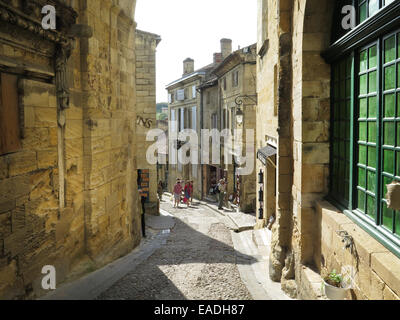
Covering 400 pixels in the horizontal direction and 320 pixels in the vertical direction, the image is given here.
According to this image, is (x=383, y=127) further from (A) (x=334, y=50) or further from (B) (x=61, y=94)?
(B) (x=61, y=94)

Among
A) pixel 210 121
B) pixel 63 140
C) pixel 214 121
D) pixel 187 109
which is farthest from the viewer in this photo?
pixel 187 109

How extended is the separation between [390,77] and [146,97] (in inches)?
471

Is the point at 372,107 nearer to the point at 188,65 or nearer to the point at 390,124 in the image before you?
the point at 390,124

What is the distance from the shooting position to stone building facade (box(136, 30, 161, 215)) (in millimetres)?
14336

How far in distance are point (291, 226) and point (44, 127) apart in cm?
390

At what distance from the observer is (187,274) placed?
6.83 metres

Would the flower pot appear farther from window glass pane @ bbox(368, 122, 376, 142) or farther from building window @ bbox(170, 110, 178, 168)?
building window @ bbox(170, 110, 178, 168)

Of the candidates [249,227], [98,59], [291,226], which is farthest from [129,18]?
[249,227]

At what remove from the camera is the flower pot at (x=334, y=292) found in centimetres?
373

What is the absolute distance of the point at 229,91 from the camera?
58.3 ft

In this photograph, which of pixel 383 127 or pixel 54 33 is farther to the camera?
pixel 54 33

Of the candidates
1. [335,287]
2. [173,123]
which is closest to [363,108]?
[335,287]

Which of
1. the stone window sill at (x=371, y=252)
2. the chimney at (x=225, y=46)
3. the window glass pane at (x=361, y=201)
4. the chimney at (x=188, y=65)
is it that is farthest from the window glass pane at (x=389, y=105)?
the chimney at (x=188, y=65)

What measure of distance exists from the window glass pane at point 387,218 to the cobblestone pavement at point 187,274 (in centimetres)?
298
